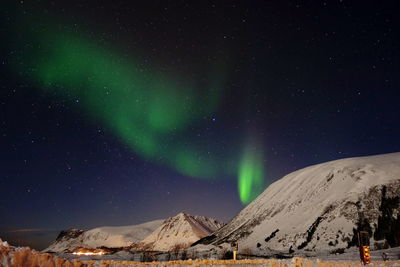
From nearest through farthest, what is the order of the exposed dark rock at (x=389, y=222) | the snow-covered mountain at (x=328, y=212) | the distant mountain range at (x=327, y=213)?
the exposed dark rock at (x=389, y=222)
the distant mountain range at (x=327, y=213)
the snow-covered mountain at (x=328, y=212)

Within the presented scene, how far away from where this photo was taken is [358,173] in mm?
135875

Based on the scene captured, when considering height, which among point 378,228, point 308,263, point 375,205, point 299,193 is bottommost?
point 308,263

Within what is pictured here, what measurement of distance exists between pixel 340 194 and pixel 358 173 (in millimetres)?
15771

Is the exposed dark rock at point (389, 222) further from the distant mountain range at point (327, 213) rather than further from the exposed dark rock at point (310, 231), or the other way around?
the exposed dark rock at point (310, 231)

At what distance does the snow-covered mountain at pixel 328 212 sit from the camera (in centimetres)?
10272

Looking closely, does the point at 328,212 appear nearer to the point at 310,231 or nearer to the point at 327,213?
the point at 327,213

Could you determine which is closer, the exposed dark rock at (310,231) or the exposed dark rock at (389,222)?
the exposed dark rock at (389,222)

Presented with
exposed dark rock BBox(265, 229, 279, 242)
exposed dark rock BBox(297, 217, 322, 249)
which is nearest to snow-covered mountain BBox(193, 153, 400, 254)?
exposed dark rock BBox(297, 217, 322, 249)

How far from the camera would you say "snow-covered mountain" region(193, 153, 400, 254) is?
337ft

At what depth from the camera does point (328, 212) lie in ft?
391

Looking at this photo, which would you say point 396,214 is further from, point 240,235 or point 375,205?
point 240,235

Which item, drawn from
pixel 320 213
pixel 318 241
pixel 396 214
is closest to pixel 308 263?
pixel 318 241

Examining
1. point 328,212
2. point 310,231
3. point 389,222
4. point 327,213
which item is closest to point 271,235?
point 310,231

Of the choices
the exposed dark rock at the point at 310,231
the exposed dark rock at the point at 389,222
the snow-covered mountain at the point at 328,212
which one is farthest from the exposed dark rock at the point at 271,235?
the exposed dark rock at the point at 389,222
